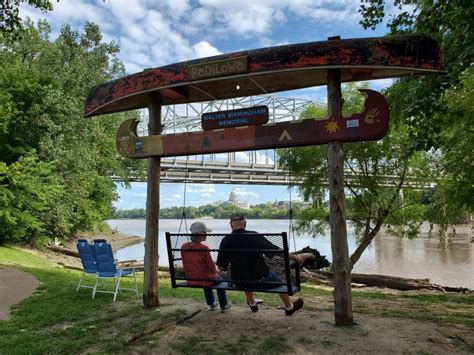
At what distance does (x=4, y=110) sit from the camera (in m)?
12.2

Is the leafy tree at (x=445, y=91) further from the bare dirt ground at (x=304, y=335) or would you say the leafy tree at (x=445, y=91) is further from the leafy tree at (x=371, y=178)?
the leafy tree at (x=371, y=178)

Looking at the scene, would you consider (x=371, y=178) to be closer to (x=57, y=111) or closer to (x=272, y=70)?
(x=272, y=70)

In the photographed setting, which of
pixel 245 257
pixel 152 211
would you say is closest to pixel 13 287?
pixel 152 211

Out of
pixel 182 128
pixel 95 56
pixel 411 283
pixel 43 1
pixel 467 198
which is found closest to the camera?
pixel 43 1

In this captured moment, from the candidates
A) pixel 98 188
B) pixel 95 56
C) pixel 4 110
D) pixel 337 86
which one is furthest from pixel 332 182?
pixel 98 188

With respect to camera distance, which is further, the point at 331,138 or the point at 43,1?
the point at 43,1

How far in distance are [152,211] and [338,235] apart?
2.32 m

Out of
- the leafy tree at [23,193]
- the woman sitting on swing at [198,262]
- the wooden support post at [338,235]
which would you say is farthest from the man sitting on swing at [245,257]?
the leafy tree at [23,193]

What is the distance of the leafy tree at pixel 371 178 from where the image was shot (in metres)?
11.4

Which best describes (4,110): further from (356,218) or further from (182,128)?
(182,128)

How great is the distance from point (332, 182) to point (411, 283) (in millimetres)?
8037

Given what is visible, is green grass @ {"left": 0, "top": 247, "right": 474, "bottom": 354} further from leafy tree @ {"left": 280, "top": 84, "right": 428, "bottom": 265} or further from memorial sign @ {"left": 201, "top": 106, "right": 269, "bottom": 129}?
leafy tree @ {"left": 280, "top": 84, "right": 428, "bottom": 265}

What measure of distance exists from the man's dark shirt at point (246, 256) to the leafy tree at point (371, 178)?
729cm

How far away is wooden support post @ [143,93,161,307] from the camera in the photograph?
5.30 metres
